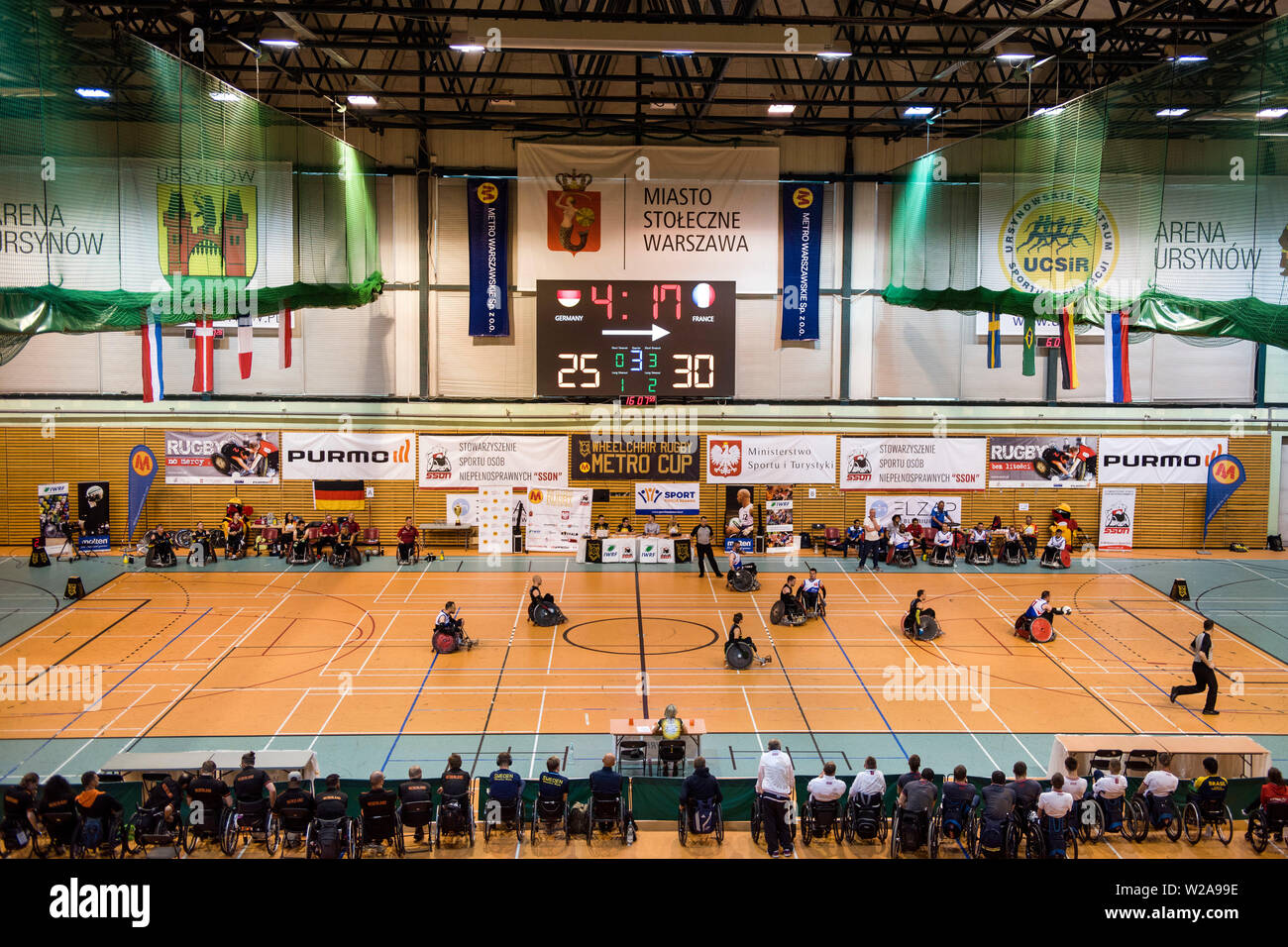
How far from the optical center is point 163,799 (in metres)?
11.8

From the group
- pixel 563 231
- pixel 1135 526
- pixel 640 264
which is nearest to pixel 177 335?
pixel 563 231

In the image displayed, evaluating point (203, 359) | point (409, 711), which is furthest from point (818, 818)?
point (203, 359)

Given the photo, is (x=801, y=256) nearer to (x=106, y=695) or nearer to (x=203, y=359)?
(x=203, y=359)

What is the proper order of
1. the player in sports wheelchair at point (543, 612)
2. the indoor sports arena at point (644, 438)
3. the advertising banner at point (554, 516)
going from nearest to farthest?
the indoor sports arena at point (644, 438)
the player in sports wheelchair at point (543, 612)
the advertising banner at point (554, 516)

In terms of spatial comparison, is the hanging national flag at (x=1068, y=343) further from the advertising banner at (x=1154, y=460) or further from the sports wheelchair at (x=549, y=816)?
the advertising banner at (x=1154, y=460)

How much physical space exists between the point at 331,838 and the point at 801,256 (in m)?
24.0

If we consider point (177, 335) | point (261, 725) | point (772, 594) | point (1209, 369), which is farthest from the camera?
point (1209, 369)

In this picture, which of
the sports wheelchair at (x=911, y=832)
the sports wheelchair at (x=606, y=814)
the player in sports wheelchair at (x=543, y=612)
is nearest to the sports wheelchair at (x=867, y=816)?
the sports wheelchair at (x=911, y=832)

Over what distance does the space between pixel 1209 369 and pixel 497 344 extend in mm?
22435

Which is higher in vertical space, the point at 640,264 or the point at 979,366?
the point at 640,264

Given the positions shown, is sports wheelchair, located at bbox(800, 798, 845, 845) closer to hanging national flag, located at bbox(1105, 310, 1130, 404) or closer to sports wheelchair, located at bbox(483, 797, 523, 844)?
sports wheelchair, located at bbox(483, 797, 523, 844)

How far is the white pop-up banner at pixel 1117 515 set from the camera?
31344 mm

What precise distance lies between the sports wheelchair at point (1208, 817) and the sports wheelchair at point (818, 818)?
4287 millimetres

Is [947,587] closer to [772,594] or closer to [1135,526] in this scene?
[772,594]
